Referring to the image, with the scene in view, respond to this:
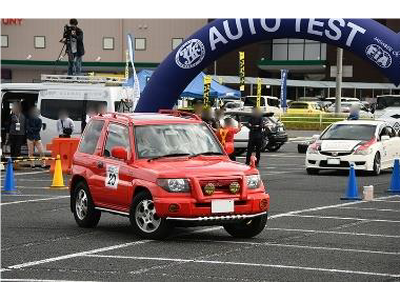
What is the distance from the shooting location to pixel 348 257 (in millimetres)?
11422

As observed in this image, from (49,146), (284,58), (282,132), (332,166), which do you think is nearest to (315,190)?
(332,166)

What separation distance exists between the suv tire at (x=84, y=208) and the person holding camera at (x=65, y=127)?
11.7m

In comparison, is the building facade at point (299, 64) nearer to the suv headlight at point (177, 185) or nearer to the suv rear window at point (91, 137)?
the suv rear window at point (91, 137)

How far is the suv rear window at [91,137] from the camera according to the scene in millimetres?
14337

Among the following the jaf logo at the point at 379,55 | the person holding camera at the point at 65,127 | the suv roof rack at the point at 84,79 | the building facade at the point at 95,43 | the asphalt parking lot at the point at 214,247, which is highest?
the building facade at the point at 95,43

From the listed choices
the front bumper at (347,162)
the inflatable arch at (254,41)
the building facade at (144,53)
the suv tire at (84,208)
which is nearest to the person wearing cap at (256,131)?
the front bumper at (347,162)

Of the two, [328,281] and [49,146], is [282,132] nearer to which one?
[49,146]

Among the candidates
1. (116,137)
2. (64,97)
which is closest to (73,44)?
(64,97)

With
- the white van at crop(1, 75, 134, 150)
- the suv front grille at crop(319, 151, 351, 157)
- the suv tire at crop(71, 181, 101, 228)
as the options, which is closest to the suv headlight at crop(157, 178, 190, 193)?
the suv tire at crop(71, 181, 101, 228)

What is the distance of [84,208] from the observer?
1427 centimetres

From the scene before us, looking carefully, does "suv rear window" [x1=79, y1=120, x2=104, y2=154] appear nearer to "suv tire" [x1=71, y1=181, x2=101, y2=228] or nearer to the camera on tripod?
"suv tire" [x1=71, y1=181, x2=101, y2=228]

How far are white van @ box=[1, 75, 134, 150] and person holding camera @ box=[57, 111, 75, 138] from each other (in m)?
0.86

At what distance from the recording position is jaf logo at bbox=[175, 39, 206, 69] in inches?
901

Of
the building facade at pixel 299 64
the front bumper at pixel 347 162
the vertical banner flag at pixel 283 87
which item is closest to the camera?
the front bumper at pixel 347 162
